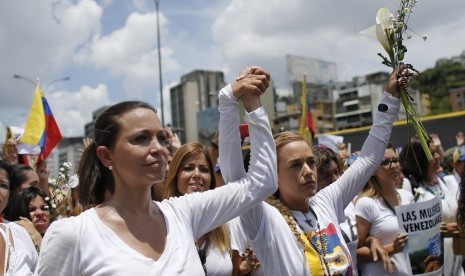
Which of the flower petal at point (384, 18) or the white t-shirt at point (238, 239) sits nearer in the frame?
the flower petal at point (384, 18)

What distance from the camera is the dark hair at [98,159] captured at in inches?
90.3

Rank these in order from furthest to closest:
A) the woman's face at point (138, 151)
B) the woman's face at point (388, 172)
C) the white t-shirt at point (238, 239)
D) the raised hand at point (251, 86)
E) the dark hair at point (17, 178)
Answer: the dark hair at point (17, 178)
the woman's face at point (388, 172)
the white t-shirt at point (238, 239)
the raised hand at point (251, 86)
the woman's face at point (138, 151)

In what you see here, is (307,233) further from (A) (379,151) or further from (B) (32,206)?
(B) (32,206)

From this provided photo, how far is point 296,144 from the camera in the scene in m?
3.19

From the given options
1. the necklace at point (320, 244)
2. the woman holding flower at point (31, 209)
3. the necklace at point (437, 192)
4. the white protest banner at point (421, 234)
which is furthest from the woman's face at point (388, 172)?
the woman holding flower at point (31, 209)

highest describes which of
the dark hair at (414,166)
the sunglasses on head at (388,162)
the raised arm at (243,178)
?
the raised arm at (243,178)

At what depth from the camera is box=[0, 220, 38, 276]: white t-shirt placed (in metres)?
3.18

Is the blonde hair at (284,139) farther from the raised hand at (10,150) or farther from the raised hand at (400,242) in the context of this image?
the raised hand at (10,150)

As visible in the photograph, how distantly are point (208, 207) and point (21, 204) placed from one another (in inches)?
122

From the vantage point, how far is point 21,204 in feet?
16.2

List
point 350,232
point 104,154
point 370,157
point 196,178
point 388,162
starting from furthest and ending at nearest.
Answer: point 388,162 < point 350,232 < point 196,178 < point 370,157 < point 104,154

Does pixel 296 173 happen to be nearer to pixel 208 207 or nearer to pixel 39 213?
pixel 208 207

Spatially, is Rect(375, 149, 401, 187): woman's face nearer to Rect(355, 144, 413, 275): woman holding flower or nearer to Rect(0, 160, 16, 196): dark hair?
Rect(355, 144, 413, 275): woman holding flower

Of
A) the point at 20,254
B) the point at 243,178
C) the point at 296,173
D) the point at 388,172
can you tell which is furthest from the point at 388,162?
the point at 20,254
